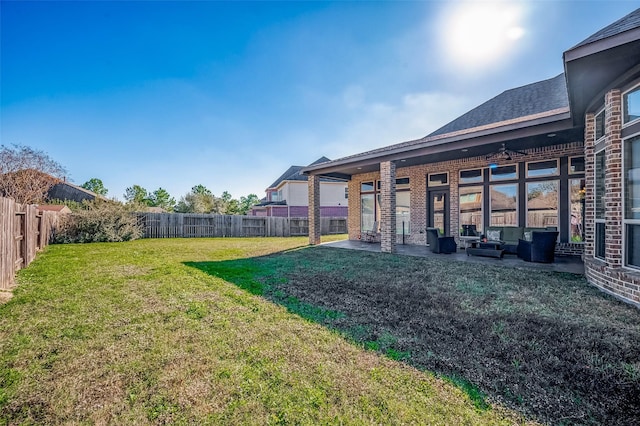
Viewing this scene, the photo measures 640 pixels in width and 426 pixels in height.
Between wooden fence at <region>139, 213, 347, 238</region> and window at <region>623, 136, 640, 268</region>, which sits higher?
window at <region>623, 136, 640, 268</region>

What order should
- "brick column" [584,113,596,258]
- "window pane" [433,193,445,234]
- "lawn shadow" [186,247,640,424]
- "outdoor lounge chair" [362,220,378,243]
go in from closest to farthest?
1. "lawn shadow" [186,247,640,424]
2. "brick column" [584,113,596,258]
3. "window pane" [433,193,445,234]
4. "outdoor lounge chair" [362,220,378,243]

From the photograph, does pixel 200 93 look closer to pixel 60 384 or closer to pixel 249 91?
pixel 249 91

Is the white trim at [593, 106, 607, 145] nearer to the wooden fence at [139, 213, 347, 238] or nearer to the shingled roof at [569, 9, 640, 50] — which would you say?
the shingled roof at [569, 9, 640, 50]

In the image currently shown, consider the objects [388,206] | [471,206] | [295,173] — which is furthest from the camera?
[295,173]

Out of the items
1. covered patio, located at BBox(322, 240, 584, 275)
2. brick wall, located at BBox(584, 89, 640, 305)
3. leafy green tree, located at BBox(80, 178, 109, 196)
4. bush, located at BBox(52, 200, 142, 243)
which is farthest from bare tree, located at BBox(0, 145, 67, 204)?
leafy green tree, located at BBox(80, 178, 109, 196)

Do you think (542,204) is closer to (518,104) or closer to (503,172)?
(503,172)

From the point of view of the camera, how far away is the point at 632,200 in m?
4.27

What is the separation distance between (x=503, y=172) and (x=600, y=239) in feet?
15.5

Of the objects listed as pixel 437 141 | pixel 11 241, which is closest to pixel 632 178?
pixel 437 141

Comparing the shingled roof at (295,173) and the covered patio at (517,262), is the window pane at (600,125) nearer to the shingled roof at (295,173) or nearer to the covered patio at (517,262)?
the covered patio at (517,262)

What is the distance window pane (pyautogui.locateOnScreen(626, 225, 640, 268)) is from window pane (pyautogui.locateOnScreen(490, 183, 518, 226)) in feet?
16.4

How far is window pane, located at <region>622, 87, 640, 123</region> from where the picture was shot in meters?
4.18

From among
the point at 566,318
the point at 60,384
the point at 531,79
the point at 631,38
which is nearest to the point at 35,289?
the point at 60,384

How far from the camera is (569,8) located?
7.83 meters
